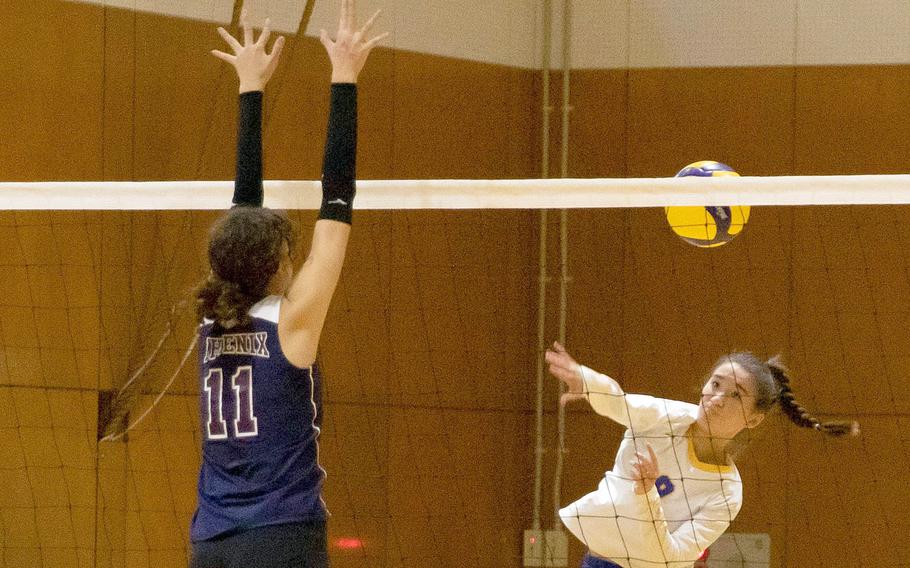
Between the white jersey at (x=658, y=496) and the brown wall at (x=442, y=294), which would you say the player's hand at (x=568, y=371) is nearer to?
the white jersey at (x=658, y=496)

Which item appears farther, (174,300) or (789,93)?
(789,93)

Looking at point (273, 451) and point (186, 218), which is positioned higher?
point (186, 218)

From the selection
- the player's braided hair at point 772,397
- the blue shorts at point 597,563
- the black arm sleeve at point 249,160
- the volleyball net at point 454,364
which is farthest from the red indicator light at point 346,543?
the black arm sleeve at point 249,160

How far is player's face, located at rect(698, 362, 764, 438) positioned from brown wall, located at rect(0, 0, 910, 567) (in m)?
3.21

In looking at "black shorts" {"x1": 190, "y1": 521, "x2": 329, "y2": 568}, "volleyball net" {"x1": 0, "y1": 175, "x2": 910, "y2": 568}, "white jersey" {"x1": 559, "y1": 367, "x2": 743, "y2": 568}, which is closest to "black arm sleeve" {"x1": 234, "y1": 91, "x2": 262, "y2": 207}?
"black shorts" {"x1": 190, "y1": 521, "x2": 329, "y2": 568}

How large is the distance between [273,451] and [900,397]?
523cm

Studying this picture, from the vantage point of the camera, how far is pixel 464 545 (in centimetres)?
682

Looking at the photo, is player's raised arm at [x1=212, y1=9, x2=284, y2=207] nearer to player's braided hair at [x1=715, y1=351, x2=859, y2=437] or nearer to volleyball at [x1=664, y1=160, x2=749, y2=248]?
player's braided hair at [x1=715, y1=351, x2=859, y2=437]

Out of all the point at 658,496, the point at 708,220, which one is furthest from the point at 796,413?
the point at 708,220

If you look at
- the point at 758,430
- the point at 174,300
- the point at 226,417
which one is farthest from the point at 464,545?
the point at 226,417

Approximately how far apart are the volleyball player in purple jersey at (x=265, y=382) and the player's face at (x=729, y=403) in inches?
59.4

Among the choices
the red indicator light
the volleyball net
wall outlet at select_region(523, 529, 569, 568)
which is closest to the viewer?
the volleyball net

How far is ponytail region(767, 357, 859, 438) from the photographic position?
351 centimetres

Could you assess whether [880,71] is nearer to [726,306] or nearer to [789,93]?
[789,93]
